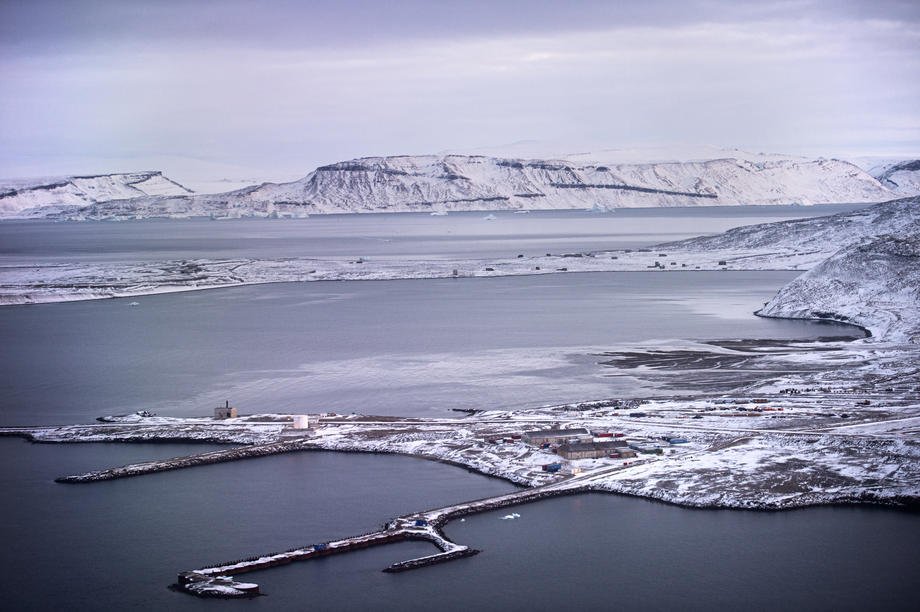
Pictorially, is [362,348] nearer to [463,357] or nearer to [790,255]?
[463,357]

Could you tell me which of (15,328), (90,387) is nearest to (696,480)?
(90,387)

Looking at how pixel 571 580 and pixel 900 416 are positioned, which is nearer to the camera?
pixel 571 580

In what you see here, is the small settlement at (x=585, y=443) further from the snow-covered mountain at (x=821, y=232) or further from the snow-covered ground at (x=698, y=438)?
the snow-covered mountain at (x=821, y=232)

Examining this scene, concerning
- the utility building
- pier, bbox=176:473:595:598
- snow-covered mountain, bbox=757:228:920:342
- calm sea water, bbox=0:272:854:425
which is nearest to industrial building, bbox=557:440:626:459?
pier, bbox=176:473:595:598

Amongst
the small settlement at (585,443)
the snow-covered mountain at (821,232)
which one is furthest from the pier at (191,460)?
the snow-covered mountain at (821,232)

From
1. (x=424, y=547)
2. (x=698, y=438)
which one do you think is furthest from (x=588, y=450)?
(x=424, y=547)
